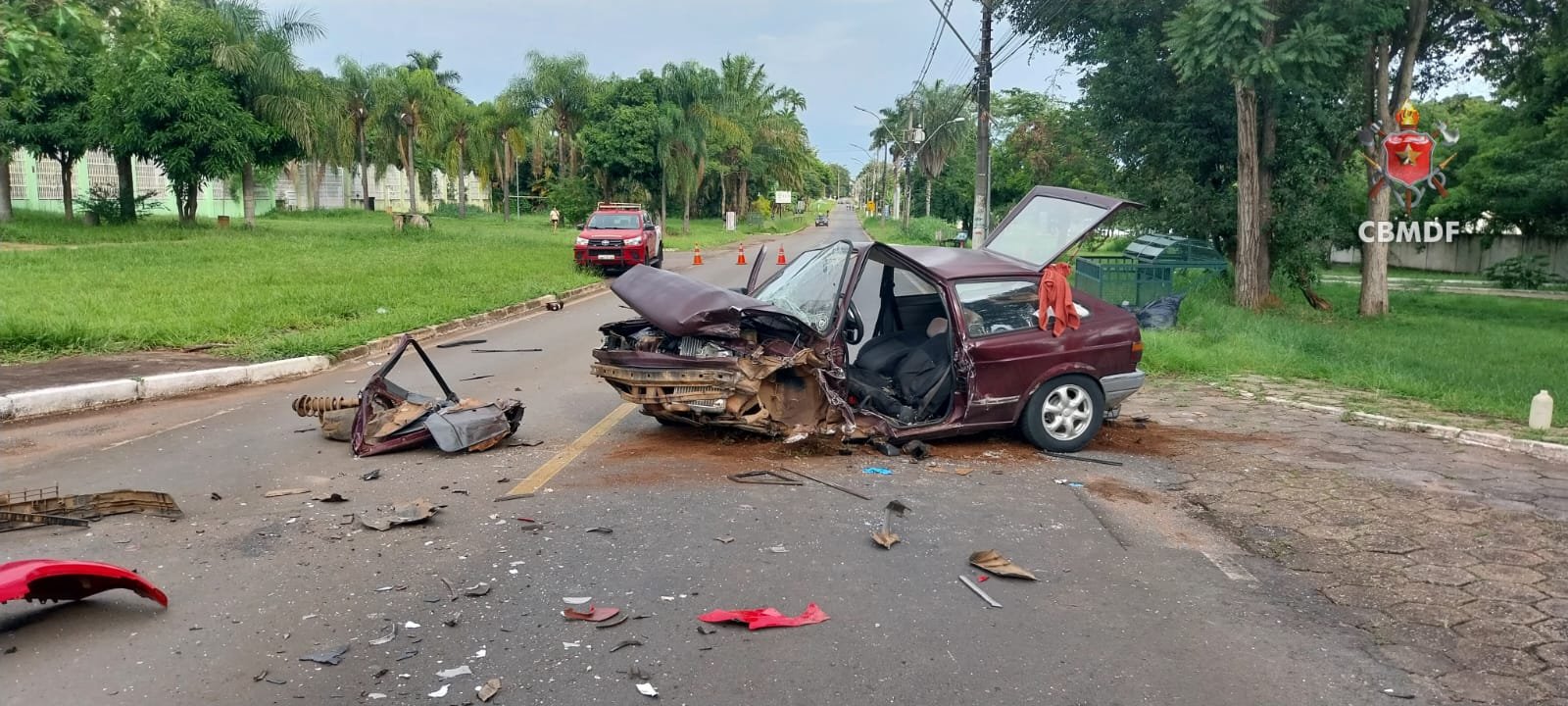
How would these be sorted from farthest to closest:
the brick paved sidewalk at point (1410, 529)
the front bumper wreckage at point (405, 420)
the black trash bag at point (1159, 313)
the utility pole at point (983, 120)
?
the utility pole at point (983, 120) < the black trash bag at point (1159, 313) < the front bumper wreckage at point (405, 420) < the brick paved sidewalk at point (1410, 529)

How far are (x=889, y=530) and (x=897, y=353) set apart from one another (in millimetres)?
2938

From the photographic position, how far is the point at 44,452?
745cm

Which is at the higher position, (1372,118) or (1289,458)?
(1372,118)

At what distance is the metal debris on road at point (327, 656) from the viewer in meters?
3.89

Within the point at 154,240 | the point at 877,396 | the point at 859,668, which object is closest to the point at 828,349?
the point at 877,396

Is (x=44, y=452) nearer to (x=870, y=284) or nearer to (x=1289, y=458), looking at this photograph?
(x=870, y=284)

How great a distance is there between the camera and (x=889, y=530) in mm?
5535

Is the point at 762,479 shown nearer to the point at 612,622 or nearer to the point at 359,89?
the point at 612,622

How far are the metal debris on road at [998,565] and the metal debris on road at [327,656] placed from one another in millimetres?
2844

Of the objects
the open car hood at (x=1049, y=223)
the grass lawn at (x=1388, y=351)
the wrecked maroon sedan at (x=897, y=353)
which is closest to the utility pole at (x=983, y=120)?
the grass lawn at (x=1388, y=351)

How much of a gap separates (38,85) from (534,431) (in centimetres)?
3014

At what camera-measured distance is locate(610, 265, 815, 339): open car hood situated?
682cm

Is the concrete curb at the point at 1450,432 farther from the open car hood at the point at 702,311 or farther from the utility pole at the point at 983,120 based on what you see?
the utility pole at the point at 983,120

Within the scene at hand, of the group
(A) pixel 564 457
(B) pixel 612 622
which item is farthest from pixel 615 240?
(B) pixel 612 622
